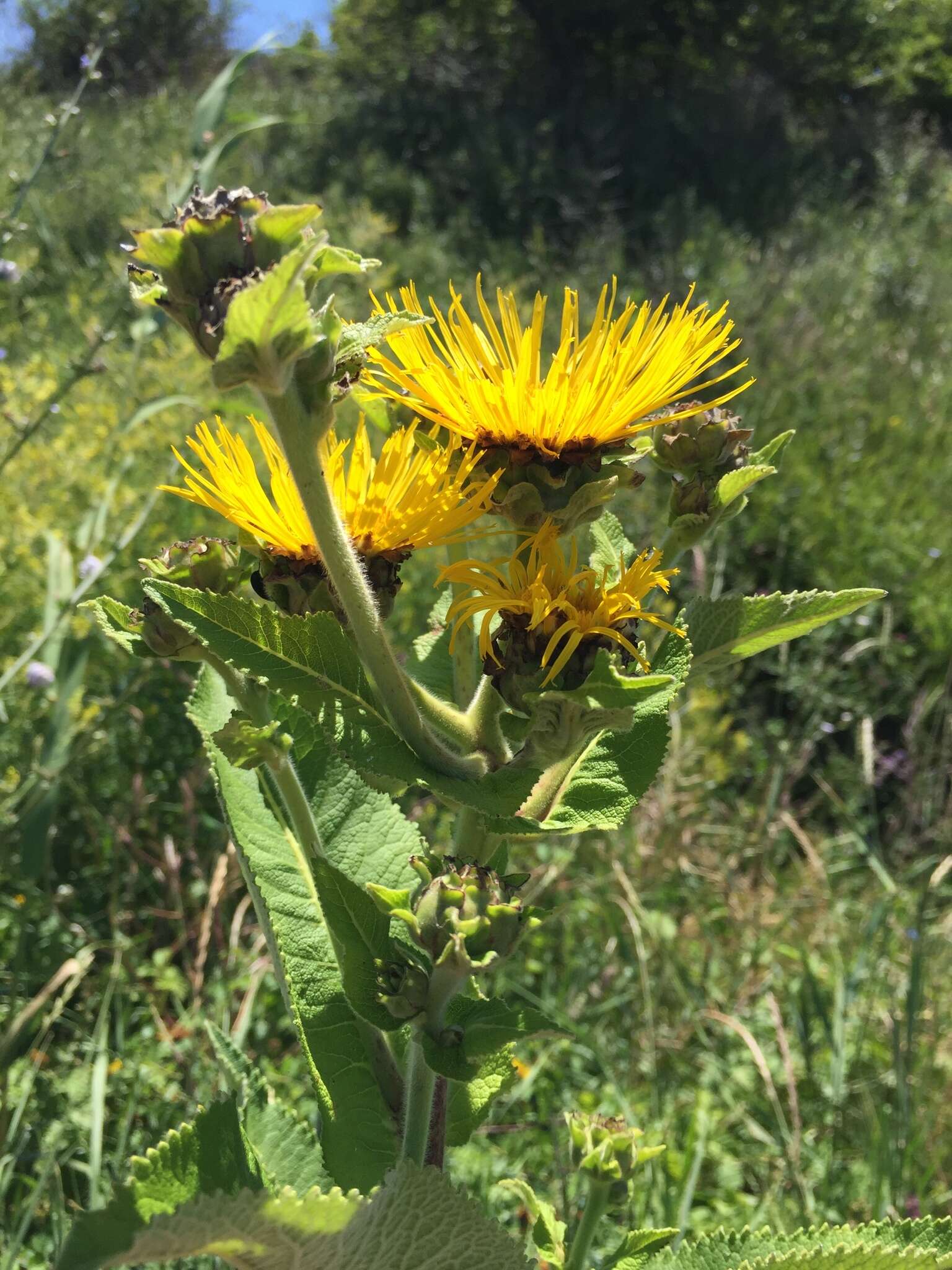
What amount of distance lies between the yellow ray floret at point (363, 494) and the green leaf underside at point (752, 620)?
0.23 meters

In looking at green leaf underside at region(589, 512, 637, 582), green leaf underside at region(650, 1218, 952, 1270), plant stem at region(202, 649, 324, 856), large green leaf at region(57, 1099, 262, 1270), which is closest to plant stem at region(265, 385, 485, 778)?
plant stem at region(202, 649, 324, 856)

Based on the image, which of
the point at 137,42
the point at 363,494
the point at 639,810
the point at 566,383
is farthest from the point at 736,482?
the point at 137,42

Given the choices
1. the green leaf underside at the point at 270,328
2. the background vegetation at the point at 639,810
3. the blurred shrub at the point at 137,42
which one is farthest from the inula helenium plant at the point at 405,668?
the blurred shrub at the point at 137,42

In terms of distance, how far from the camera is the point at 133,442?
3234 mm

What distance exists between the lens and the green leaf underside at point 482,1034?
0.75 metres

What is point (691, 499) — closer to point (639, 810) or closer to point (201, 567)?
point (201, 567)

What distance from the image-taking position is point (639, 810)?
9.65 ft

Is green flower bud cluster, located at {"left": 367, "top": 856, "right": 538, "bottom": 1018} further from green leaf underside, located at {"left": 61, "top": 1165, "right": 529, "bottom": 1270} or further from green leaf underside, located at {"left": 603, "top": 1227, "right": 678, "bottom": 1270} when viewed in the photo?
green leaf underside, located at {"left": 603, "top": 1227, "right": 678, "bottom": 1270}

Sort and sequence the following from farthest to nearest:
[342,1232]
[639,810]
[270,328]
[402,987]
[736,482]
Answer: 1. [639,810]
2. [736,482]
3. [402,987]
4. [342,1232]
5. [270,328]

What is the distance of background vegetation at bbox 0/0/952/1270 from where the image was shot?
2008 millimetres

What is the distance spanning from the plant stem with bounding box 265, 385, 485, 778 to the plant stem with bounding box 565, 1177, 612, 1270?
0.54 m

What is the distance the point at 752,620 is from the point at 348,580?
0.37m

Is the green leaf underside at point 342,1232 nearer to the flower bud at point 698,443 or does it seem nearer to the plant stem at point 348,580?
the plant stem at point 348,580

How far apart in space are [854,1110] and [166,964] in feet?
5.80
